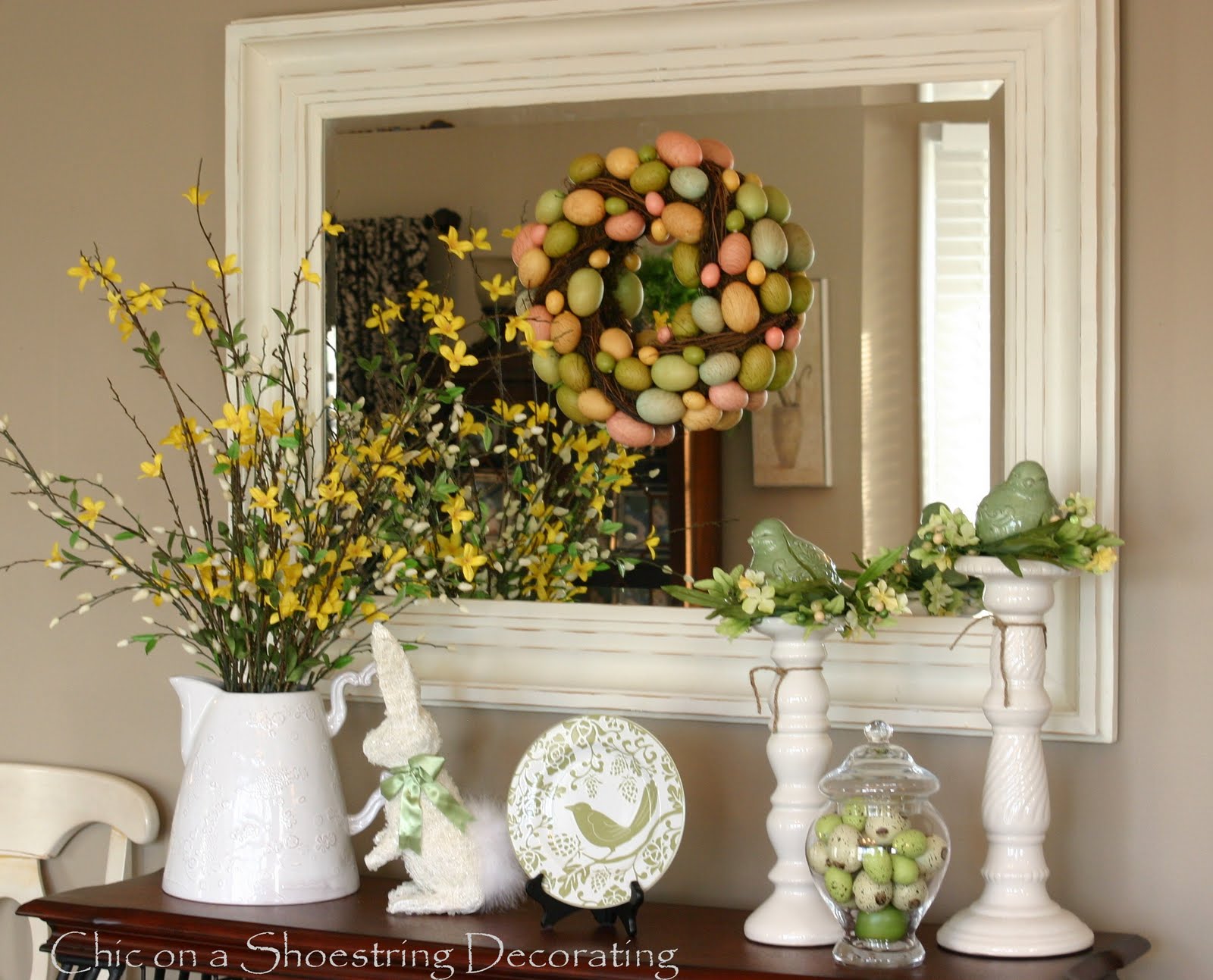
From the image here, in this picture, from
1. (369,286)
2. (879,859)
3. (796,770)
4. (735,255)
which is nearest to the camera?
(879,859)

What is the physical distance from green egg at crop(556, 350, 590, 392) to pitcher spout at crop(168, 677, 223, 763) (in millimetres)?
521

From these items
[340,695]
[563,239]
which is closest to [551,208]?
[563,239]

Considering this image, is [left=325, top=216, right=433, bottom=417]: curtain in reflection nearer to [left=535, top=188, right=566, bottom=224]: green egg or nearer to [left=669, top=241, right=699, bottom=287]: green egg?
[left=535, top=188, right=566, bottom=224]: green egg

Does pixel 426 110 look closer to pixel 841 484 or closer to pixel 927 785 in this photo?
pixel 841 484

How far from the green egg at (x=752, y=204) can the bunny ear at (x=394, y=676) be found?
597 millimetres

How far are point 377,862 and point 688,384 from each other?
0.61 metres

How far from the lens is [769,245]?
149cm

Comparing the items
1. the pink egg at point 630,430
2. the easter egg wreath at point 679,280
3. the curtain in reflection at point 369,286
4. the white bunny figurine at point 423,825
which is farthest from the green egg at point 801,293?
the white bunny figurine at point 423,825

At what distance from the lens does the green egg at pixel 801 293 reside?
1510 millimetres

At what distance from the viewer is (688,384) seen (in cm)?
151

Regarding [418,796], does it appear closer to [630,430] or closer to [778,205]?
[630,430]

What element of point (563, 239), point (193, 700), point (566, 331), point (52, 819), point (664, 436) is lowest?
point (52, 819)

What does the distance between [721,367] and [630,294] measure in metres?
0.14

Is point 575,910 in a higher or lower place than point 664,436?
lower
